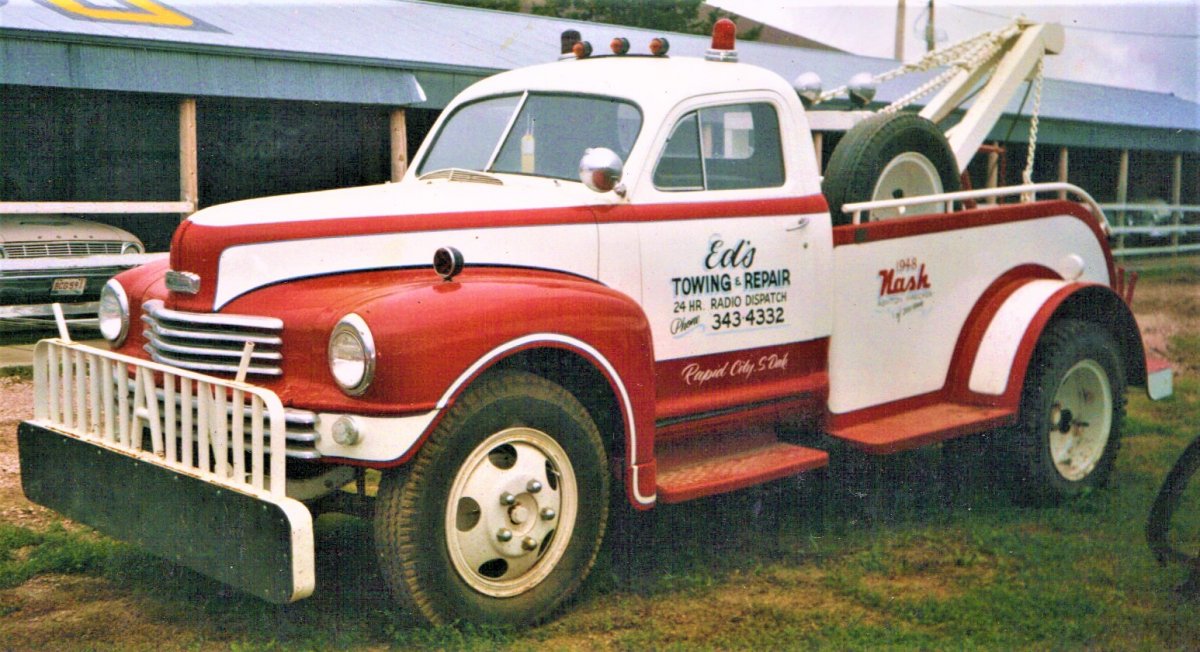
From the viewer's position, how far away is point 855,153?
19.2ft

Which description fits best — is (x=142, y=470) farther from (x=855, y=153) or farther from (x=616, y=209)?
(x=855, y=153)

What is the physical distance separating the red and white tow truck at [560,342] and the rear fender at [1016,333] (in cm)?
2

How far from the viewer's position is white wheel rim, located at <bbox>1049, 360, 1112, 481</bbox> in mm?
6465

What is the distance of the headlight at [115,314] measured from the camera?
4.79 metres

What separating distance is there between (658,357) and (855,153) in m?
1.66

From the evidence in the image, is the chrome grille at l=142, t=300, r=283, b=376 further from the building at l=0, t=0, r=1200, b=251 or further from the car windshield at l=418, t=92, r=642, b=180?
the building at l=0, t=0, r=1200, b=251

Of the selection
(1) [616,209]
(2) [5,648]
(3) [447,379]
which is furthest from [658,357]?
(2) [5,648]

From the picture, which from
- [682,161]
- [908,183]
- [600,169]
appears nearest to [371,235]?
[600,169]

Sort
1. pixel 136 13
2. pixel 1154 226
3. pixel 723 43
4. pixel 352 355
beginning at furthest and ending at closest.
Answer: pixel 1154 226, pixel 136 13, pixel 723 43, pixel 352 355

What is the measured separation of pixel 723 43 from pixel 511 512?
8.51 ft

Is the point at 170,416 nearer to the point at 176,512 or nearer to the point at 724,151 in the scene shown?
the point at 176,512

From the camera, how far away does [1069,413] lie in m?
6.51

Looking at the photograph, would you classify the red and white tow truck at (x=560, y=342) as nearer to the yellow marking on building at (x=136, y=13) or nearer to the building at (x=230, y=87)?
the building at (x=230, y=87)

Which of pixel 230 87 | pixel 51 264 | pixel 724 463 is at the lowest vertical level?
pixel 724 463
